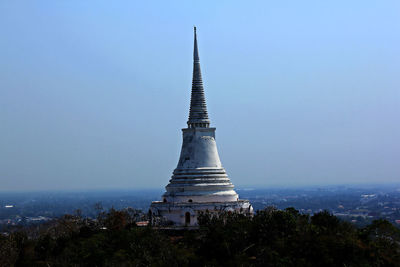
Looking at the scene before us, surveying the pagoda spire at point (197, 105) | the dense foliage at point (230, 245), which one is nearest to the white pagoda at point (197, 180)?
the pagoda spire at point (197, 105)

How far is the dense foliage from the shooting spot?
1238 inches

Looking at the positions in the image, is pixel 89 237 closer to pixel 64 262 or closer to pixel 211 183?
pixel 64 262

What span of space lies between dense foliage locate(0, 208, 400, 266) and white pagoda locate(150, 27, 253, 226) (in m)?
3.35

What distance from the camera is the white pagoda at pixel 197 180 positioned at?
4175cm

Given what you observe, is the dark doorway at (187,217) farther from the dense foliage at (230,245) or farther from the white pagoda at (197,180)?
the dense foliage at (230,245)

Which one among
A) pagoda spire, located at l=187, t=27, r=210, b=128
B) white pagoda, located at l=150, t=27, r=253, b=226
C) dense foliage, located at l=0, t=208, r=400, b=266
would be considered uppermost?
pagoda spire, located at l=187, t=27, r=210, b=128

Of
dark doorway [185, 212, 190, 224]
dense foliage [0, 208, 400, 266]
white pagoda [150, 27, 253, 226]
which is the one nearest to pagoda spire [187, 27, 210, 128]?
white pagoda [150, 27, 253, 226]

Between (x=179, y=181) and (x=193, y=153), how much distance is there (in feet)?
6.67

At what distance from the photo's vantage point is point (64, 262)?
1230 inches

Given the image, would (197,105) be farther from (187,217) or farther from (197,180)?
(187,217)

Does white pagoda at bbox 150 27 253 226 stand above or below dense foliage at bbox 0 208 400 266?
above

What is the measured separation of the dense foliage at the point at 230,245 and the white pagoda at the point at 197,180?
335 cm

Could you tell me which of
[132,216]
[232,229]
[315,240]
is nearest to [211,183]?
[132,216]

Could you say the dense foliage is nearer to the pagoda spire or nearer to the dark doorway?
the dark doorway
